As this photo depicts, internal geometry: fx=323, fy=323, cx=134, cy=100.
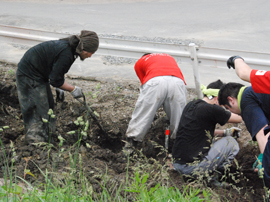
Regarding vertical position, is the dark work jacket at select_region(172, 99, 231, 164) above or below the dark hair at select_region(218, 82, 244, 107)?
below

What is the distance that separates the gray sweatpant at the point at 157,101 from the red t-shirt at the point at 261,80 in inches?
61.0

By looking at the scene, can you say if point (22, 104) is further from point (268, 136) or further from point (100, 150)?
point (268, 136)

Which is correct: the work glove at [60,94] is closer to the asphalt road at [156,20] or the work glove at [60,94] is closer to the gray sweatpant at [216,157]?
the asphalt road at [156,20]

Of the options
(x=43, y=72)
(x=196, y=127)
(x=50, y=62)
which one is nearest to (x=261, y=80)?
(x=196, y=127)

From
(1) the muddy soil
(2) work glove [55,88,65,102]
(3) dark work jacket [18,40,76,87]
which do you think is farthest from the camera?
(2) work glove [55,88,65,102]

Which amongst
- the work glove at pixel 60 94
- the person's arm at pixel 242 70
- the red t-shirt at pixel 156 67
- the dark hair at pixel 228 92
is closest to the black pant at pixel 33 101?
the work glove at pixel 60 94

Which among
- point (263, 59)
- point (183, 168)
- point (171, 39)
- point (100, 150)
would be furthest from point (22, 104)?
point (171, 39)

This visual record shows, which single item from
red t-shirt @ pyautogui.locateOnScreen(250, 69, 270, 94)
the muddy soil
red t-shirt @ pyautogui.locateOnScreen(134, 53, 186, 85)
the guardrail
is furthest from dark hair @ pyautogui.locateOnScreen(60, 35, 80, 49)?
red t-shirt @ pyautogui.locateOnScreen(250, 69, 270, 94)

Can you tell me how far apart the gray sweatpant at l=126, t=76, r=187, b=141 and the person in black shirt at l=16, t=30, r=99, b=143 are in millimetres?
827

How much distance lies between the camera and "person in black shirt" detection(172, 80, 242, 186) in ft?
12.2

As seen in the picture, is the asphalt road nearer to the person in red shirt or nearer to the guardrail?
the guardrail

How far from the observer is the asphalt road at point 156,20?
818 centimetres

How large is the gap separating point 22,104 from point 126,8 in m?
9.32

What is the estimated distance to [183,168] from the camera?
3.90 meters
